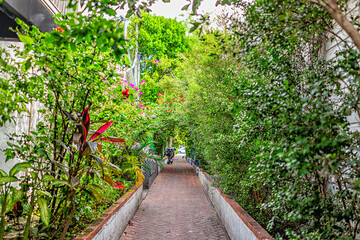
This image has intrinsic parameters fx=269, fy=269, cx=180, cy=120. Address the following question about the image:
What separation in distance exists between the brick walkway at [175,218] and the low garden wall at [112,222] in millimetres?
290

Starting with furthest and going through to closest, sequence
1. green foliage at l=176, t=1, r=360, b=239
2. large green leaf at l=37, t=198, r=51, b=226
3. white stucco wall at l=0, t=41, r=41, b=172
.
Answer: white stucco wall at l=0, t=41, r=41, b=172
large green leaf at l=37, t=198, r=51, b=226
green foliage at l=176, t=1, r=360, b=239

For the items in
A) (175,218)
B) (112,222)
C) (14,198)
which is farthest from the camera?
(175,218)

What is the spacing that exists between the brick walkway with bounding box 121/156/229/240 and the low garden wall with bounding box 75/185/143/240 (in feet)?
0.95

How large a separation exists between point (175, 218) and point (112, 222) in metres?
2.91

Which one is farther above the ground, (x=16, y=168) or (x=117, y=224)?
(x=16, y=168)

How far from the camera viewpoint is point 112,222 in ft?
15.9

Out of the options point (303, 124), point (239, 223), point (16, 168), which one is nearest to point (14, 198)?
point (16, 168)

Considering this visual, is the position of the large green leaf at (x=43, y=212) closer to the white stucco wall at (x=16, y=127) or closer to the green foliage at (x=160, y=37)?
the white stucco wall at (x=16, y=127)

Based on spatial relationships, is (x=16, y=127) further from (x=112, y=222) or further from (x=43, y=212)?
(x=43, y=212)

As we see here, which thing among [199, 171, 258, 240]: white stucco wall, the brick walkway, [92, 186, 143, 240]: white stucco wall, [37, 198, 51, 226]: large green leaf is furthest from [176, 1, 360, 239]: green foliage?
the brick walkway

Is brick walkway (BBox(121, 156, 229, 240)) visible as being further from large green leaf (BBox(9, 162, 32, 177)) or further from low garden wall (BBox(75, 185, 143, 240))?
large green leaf (BBox(9, 162, 32, 177))

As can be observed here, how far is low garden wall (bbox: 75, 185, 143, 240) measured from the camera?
3769mm

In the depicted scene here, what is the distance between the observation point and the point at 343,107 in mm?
Result: 1807

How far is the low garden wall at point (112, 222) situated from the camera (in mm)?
3769
